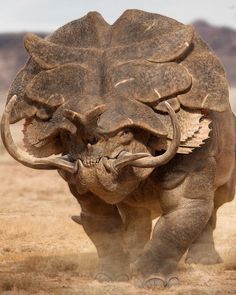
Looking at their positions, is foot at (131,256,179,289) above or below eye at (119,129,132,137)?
below

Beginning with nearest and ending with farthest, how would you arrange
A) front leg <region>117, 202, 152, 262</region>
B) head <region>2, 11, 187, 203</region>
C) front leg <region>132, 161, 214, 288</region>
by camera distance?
head <region>2, 11, 187, 203</region> < front leg <region>132, 161, 214, 288</region> < front leg <region>117, 202, 152, 262</region>

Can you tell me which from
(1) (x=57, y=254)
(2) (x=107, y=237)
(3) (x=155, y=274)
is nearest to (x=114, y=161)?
(3) (x=155, y=274)

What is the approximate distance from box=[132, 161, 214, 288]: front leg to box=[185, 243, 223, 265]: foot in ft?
4.95

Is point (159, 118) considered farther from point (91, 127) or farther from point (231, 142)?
point (231, 142)

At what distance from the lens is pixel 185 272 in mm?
8938

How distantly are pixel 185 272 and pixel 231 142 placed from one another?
1.28 m

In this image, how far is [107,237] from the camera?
8.66 metres

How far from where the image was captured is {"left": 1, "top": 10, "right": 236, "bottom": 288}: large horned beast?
7.58 meters

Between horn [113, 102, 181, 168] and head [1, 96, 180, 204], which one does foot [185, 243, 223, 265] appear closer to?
head [1, 96, 180, 204]

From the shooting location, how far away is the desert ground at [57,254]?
8141mm

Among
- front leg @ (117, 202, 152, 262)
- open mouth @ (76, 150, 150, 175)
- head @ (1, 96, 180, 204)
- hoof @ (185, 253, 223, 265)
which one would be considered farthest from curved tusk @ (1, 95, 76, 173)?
hoof @ (185, 253, 223, 265)

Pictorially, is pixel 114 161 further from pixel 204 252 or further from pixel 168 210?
pixel 204 252

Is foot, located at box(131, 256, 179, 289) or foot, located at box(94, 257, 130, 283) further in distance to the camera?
foot, located at box(94, 257, 130, 283)

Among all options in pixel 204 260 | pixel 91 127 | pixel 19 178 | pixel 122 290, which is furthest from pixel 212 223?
pixel 19 178
